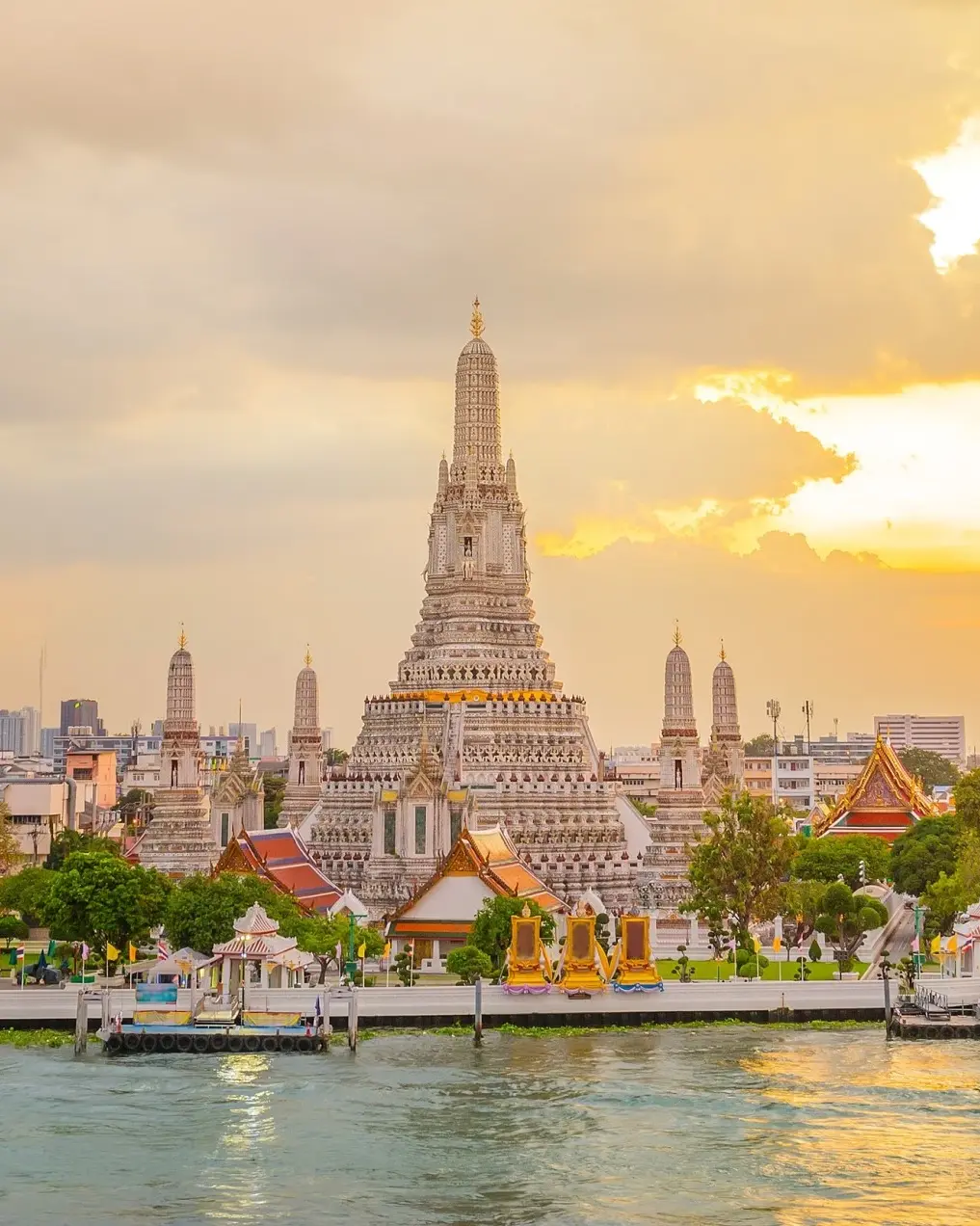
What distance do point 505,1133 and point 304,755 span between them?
2424 inches

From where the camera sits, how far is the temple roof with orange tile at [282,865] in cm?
7719

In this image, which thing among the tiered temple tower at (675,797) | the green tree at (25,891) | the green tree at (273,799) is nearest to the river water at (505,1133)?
the green tree at (25,891)

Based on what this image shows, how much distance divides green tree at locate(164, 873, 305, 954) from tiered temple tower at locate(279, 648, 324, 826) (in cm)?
3431

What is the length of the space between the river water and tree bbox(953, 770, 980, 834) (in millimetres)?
25931

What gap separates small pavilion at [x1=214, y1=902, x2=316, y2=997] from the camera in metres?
60.7

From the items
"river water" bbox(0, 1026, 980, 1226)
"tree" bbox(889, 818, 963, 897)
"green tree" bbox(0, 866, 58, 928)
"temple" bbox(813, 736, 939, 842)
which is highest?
"temple" bbox(813, 736, 939, 842)

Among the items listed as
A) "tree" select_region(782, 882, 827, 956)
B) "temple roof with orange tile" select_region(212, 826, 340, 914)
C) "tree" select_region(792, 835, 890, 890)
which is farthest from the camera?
"tree" select_region(792, 835, 890, 890)

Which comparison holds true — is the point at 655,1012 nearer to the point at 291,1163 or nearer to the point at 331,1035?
the point at 331,1035

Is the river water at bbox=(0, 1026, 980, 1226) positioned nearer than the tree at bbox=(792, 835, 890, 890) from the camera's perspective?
Yes

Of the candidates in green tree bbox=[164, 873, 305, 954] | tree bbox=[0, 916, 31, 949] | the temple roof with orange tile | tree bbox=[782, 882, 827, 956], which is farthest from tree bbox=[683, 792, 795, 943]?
tree bbox=[0, 916, 31, 949]

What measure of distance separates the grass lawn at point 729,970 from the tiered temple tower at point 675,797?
33.0 feet

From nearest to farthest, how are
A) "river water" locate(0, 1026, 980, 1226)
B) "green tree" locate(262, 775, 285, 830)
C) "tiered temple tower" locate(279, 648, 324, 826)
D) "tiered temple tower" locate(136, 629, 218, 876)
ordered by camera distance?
"river water" locate(0, 1026, 980, 1226) < "tiered temple tower" locate(136, 629, 218, 876) < "tiered temple tower" locate(279, 648, 324, 826) < "green tree" locate(262, 775, 285, 830)

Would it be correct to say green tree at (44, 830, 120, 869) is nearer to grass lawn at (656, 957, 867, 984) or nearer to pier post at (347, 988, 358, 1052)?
grass lawn at (656, 957, 867, 984)

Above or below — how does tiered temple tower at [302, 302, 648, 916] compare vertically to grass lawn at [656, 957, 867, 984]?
above
